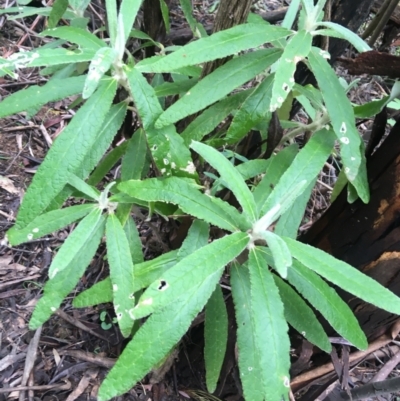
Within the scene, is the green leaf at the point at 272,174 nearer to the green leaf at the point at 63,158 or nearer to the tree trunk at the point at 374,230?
the tree trunk at the point at 374,230

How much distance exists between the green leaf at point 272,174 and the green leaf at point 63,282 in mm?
308

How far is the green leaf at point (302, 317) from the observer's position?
0.88 m

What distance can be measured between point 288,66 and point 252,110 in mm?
124

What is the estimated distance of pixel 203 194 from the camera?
802 mm

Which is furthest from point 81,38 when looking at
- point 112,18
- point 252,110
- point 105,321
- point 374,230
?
point 105,321

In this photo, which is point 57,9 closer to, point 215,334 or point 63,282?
point 63,282

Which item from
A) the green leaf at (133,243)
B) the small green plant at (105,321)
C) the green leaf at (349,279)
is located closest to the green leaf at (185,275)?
the green leaf at (349,279)

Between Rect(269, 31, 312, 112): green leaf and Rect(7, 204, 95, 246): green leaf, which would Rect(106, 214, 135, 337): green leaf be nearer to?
Rect(7, 204, 95, 246): green leaf

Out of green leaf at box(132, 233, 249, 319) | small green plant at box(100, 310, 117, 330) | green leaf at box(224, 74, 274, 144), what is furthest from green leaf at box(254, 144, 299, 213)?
small green plant at box(100, 310, 117, 330)

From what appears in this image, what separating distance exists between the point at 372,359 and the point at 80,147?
1207mm

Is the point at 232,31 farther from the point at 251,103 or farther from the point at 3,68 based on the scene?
the point at 3,68

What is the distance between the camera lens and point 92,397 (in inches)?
51.8

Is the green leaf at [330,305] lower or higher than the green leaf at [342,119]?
lower

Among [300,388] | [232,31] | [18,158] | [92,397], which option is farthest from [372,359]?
[18,158]
